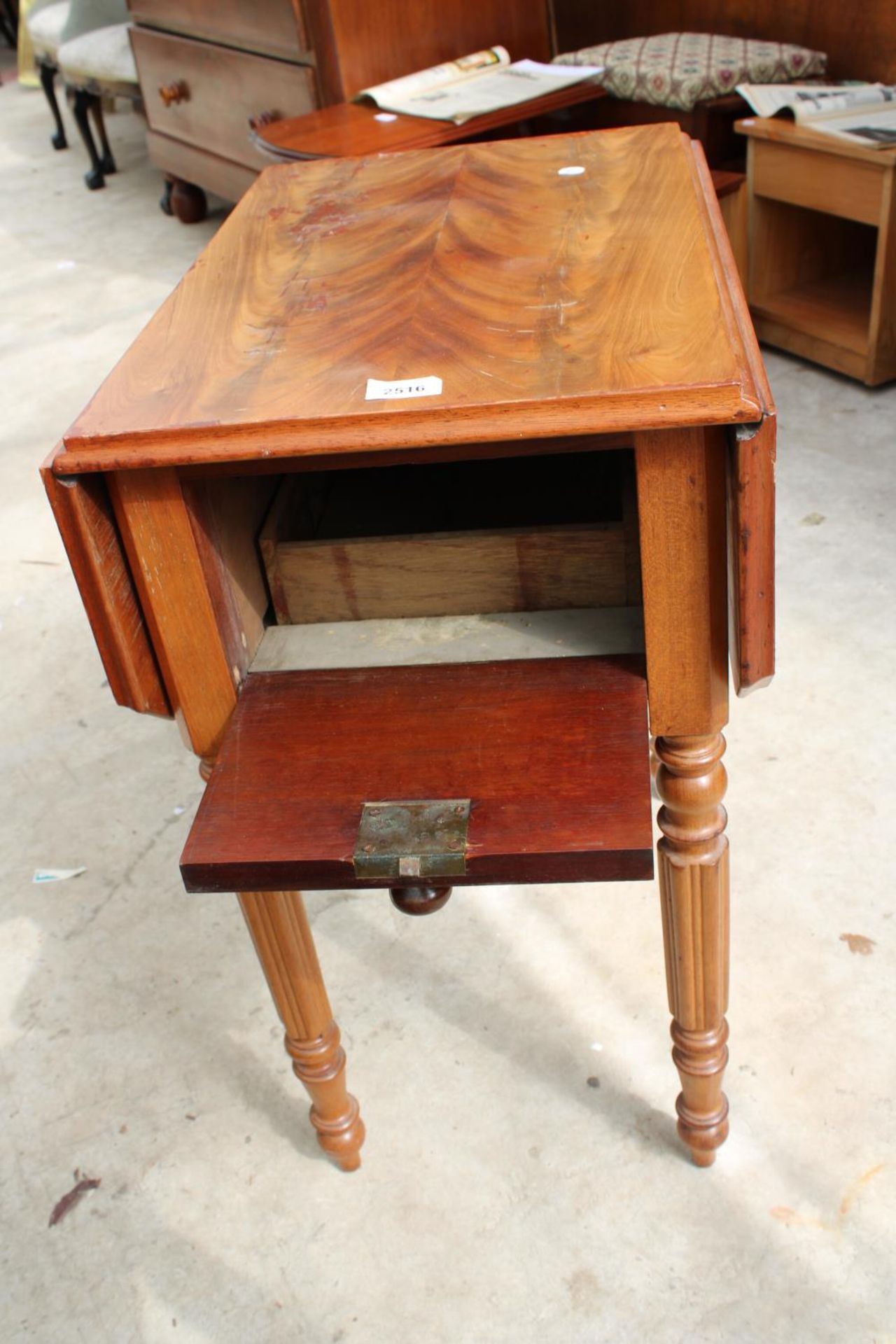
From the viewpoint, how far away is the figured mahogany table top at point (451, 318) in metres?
0.83

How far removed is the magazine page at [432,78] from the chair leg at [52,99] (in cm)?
265

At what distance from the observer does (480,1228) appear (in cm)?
119

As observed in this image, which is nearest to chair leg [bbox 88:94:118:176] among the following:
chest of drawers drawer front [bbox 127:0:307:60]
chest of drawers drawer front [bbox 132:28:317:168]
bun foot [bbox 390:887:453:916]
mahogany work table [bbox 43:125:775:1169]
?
chest of drawers drawer front [bbox 132:28:317:168]

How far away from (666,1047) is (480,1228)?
0.94 feet

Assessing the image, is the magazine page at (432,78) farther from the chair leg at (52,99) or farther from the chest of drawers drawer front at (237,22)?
the chair leg at (52,99)

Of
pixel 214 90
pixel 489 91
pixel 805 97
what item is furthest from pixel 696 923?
pixel 214 90

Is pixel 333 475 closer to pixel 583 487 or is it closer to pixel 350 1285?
pixel 583 487

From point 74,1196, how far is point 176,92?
314 cm

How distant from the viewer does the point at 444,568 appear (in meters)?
1.05

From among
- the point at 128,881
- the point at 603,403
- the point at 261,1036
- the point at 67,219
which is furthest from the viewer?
the point at 67,219

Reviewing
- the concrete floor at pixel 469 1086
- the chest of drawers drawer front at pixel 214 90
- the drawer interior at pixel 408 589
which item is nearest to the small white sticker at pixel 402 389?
the drawer interior at pixel 408 589

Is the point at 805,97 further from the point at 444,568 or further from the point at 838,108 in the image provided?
the point at 444,568

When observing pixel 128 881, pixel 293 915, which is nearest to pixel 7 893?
pixel 128 881

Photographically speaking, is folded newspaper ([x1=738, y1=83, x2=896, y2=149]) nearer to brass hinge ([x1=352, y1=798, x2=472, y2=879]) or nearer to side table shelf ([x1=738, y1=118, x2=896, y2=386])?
side table shelf ([x1=738, y1=118, x2=896, y2=386])
